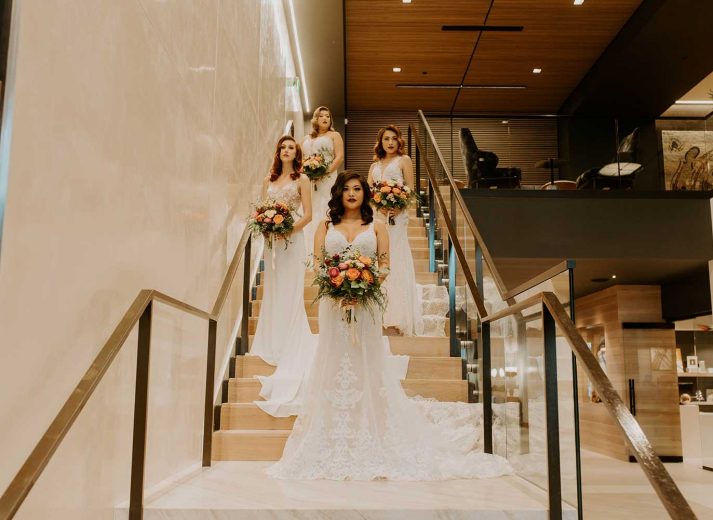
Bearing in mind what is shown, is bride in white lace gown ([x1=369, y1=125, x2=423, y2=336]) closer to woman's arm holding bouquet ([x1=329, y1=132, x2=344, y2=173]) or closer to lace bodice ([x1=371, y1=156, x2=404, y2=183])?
lace bodice ([x1=371, y1=156, x2=404, y2=183])

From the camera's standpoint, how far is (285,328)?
6.18m

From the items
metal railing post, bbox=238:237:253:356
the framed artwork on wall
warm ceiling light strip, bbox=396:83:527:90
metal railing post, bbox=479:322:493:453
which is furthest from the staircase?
warm ceiling light strip, bbox=396:83:527:90

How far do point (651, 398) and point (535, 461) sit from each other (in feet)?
39.0

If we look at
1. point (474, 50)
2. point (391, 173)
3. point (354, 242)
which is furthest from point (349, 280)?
point (474, 50)

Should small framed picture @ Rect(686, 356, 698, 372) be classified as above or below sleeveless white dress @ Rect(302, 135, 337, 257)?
below

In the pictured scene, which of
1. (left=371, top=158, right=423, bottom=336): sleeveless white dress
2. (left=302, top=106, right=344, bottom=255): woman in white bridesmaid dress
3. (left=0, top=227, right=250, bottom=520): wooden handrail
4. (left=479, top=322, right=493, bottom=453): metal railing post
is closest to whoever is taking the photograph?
(left=0, top=227, right=250, bottom=520): wooden handrail

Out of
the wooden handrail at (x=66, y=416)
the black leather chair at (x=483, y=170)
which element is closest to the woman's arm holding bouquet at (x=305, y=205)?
the wooden handrail at (x=66, y=416)

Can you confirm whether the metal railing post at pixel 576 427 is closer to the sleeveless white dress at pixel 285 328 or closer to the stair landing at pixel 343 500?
the stair landing at pixel 343 500

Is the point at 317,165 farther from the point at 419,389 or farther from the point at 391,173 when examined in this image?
the point at 419,389

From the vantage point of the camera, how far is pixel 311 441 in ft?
14.3

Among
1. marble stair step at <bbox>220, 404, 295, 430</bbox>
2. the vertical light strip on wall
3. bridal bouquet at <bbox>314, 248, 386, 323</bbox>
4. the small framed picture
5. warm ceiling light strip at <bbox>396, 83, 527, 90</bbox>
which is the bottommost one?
marble stair step at <bbox>220, 404, 295, 430</bbox>

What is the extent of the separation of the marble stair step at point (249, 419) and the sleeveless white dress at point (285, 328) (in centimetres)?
5

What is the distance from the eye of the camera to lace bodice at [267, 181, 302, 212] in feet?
22.5

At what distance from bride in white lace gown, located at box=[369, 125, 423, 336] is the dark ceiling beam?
5112 mm
